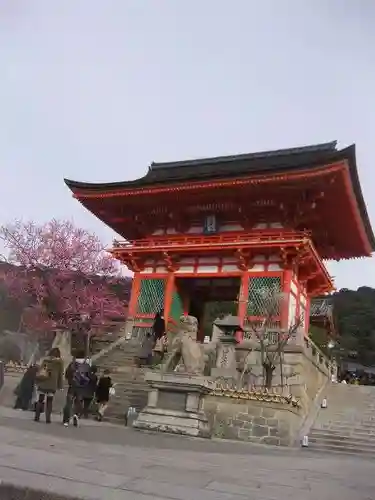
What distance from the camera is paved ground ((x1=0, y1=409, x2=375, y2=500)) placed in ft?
16.4

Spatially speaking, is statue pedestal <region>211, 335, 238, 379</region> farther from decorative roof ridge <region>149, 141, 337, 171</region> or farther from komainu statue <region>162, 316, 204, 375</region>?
decorative roof ridge <region>149, 141, 337, 171</region>

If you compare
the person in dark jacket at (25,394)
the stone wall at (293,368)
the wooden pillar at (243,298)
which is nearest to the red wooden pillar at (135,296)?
the wooden pillar at (243,298)

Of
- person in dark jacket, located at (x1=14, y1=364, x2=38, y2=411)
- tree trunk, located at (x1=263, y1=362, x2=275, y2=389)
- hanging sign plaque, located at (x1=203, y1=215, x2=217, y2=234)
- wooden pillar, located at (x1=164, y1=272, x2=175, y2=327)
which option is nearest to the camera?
person in dark jacket, located at (x1=14, y1=364, x2=38, y2=411)

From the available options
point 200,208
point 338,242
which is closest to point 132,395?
point 200,208

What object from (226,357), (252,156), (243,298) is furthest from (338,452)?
(252,156)

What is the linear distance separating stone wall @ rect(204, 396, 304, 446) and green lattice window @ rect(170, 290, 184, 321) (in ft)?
35.7

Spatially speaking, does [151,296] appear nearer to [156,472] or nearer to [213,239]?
[213,239]

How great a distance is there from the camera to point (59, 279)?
3400 cm

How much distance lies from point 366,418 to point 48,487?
558 inches

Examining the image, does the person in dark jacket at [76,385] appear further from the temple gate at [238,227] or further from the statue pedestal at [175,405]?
the temple gate at [238,227]

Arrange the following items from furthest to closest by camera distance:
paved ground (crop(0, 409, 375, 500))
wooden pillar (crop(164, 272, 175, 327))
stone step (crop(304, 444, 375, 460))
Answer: wooden pillar (crop(164, 272, 175, 327)) < stone step (crop(304, 444, 375, 460)) < paved ground (crop(0, 409, 375, 500))

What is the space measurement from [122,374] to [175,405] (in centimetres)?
595

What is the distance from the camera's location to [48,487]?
4645mm

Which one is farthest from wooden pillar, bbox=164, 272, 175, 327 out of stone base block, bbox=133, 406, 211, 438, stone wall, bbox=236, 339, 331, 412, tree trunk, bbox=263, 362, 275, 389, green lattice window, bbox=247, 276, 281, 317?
stone base block, bbox=133, 406, 211, 438
